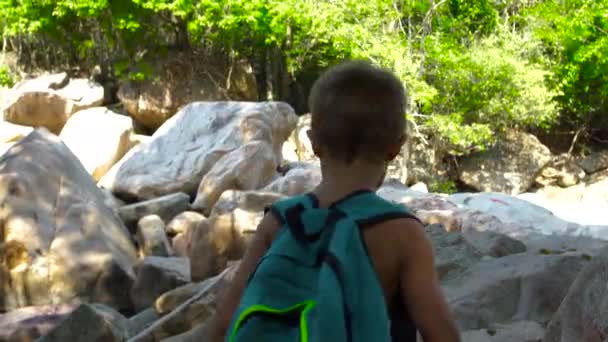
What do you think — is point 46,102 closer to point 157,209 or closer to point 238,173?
point 238,173

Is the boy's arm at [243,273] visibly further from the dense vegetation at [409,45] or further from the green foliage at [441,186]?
the green foliage at [441,186]

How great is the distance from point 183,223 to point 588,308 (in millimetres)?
7354

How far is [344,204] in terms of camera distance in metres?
1.58

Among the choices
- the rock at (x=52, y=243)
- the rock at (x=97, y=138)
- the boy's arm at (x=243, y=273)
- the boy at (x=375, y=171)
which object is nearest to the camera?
the boy at (x=375, y=171)

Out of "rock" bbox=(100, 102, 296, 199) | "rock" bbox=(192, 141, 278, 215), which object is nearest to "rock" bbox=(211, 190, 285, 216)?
"rock" bbox=(192, 141, 278, 215)

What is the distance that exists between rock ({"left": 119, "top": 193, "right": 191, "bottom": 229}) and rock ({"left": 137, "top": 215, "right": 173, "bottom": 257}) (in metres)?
0.54

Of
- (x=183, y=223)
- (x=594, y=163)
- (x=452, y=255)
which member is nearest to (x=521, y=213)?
(x=183, y=223)

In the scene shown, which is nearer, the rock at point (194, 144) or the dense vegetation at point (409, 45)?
the rock at point (194, 144)

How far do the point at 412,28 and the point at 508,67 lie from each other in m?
2.78

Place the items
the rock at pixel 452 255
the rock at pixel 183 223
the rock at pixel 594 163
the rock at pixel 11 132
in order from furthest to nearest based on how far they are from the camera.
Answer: the rock at pixel 594 163 < the rock at pixel 11 132 < the rock at pixel 183 223 < the rock at pixel 452 255

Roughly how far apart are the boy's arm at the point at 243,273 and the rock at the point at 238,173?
8711mm

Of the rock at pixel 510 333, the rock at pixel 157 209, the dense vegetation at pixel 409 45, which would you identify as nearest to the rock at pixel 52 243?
the rock at pixel 157 209

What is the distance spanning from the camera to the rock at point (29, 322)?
558 centimetres

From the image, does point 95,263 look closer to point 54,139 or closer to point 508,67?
point 54,139
